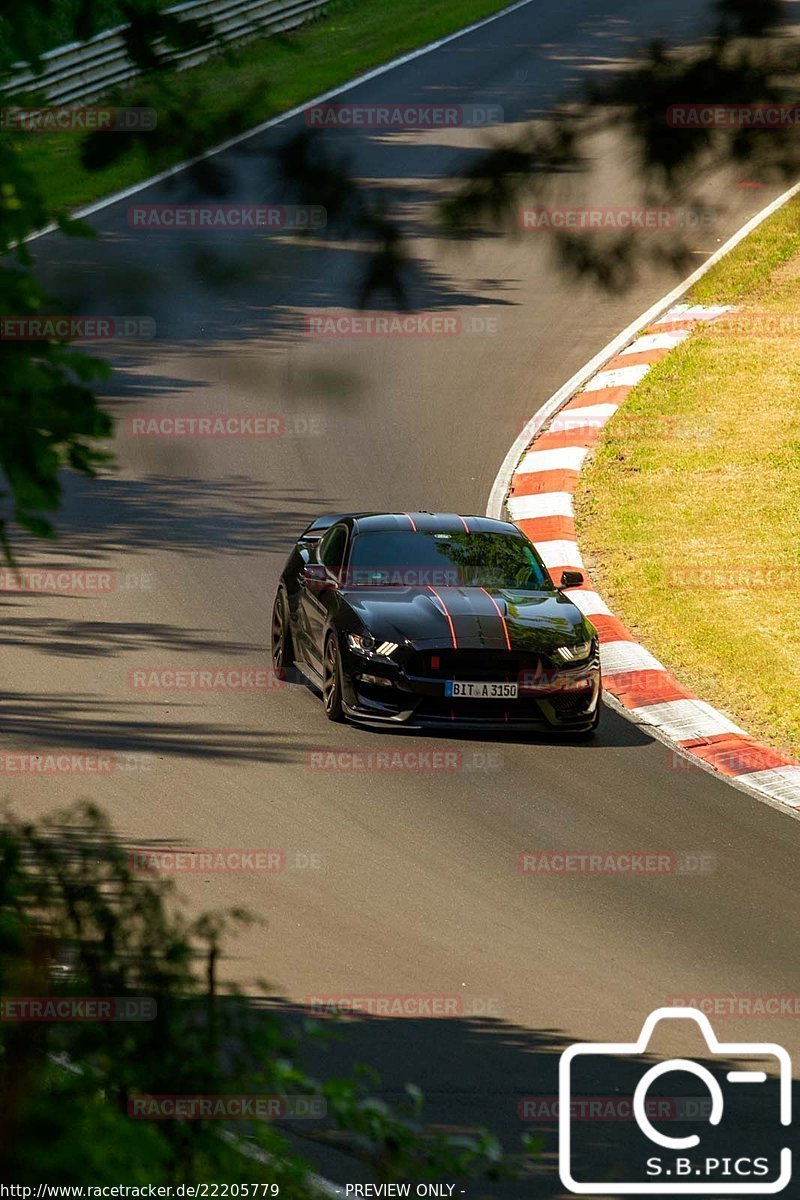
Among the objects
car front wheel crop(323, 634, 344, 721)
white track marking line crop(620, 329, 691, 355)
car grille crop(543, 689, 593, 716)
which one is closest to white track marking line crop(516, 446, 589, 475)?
white track marking line crop(620, 329, 691, 355)

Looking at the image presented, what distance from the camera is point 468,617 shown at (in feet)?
39.4

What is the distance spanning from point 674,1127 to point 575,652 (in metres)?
5.50

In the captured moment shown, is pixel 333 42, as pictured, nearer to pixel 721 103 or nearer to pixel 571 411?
pixel 721 103

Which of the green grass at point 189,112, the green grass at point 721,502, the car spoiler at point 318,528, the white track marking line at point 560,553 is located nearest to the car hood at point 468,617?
the car spoiler at point 318,528

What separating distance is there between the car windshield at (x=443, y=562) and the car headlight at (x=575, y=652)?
3.04ft

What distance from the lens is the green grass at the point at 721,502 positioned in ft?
45.7

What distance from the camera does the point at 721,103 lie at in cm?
406

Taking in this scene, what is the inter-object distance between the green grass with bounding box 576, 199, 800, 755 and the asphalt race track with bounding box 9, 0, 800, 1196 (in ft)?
5.20

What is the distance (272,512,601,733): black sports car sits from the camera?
1172cm

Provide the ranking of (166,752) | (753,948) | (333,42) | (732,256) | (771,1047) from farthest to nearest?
(732,256), (166,752), (753,948), (333,42), (771,1047)

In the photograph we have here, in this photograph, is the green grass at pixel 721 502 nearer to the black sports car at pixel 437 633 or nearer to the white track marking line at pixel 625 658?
the white track marking line at pixel 625 658

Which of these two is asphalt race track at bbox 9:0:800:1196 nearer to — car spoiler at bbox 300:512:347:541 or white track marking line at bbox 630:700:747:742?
white track marking line at bbox 630:700:747:742

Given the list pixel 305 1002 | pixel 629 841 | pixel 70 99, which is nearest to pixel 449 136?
pixel 70 99

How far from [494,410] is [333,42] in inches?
499
